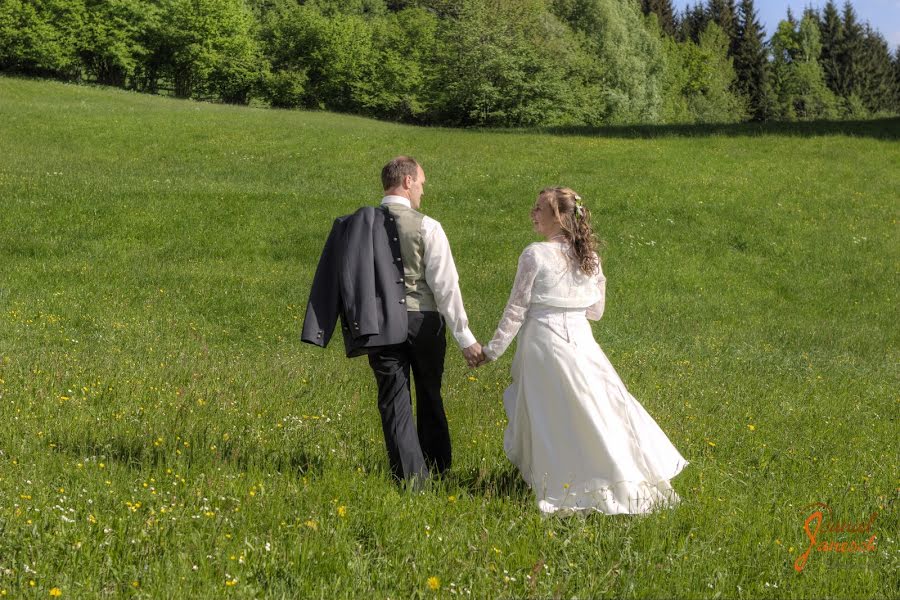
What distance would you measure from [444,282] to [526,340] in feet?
2.26

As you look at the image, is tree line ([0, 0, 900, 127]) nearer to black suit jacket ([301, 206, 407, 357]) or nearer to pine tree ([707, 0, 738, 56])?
pine tree ([707, 0, 738, 56])

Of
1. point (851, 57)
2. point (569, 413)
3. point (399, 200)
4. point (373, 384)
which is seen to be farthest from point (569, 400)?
point (851, 57)

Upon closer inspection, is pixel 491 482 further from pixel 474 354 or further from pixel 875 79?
pixel 875 79

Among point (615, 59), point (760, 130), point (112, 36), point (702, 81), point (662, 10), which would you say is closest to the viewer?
point (760, 130)

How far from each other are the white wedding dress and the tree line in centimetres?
4893

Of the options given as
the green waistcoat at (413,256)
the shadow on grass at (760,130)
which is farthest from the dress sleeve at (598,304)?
the shadow on grass at (760,130)

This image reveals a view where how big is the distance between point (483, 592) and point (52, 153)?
27.8 metres

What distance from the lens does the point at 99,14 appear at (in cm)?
6469

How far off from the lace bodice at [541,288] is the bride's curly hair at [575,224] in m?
0.06

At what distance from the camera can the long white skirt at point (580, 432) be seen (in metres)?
5.75

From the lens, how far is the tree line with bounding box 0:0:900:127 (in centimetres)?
6153

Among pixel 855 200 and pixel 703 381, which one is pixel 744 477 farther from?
pixel 855 200

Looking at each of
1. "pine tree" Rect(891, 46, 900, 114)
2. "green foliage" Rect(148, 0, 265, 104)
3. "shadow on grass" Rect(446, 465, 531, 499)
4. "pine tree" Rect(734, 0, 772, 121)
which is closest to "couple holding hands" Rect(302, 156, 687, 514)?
"shadow on grass" Rect(446, 465, 531, 499)

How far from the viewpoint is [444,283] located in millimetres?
6004
